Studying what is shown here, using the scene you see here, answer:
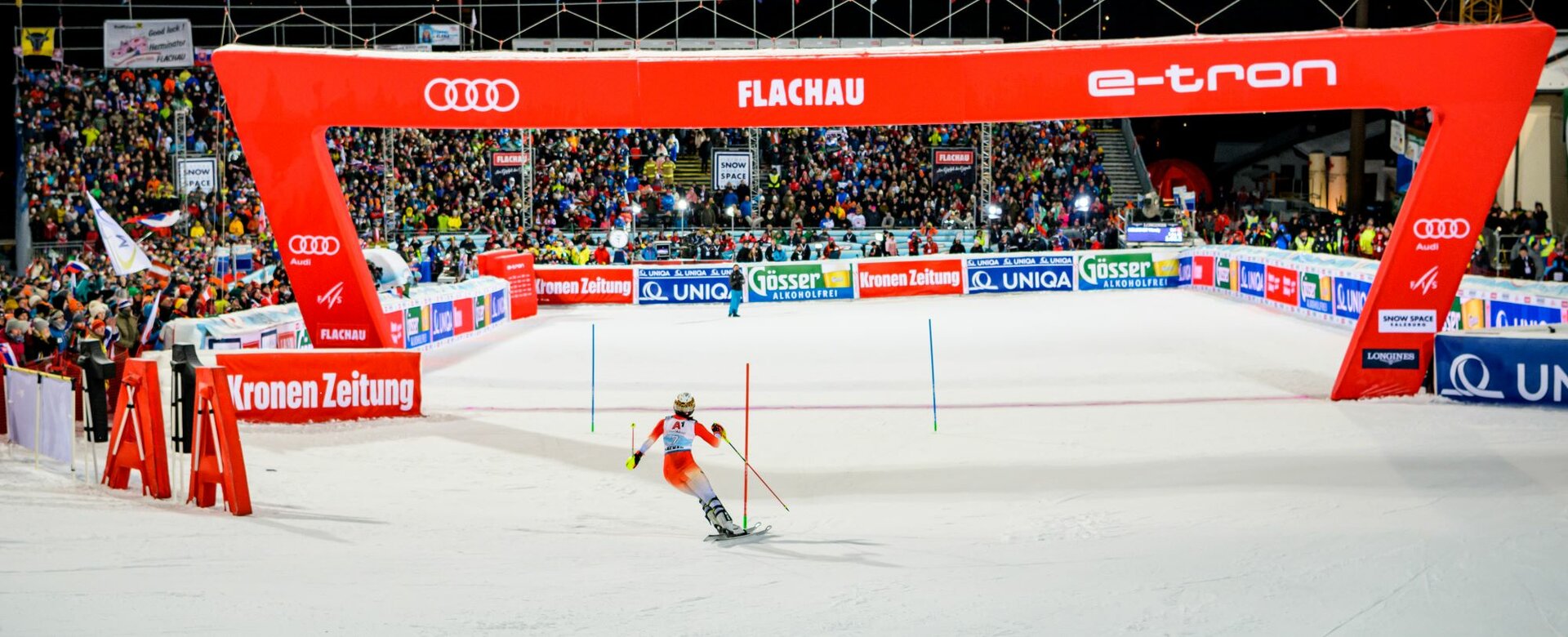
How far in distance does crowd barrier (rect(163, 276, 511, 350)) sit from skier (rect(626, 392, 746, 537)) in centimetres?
730

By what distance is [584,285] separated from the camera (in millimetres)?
33188

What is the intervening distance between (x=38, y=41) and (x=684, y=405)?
31.1 m

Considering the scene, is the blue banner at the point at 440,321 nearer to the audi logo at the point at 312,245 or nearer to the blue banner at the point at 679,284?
the audi logo at the point at 312,245

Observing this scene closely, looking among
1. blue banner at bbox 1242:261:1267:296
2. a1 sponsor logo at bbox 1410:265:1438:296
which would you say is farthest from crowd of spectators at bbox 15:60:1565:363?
a1 sponsor logo at bbox 1410:265:1438:296

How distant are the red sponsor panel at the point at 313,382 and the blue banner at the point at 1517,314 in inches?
580

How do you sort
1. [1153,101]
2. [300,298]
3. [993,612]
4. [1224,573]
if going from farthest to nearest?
[300,298]
[1153,101]
[1224,573]
[993,612]

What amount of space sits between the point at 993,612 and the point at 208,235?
30.3m

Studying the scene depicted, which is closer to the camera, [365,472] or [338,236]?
[365,472]

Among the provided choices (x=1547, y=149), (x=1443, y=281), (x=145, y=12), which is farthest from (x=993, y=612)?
(x=145, y=12)

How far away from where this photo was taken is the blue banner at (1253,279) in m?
29.8

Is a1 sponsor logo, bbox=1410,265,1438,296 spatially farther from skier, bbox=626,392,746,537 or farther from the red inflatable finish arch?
skier, bbox=626,392,746,537

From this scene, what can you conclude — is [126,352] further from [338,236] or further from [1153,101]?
[1153,101]

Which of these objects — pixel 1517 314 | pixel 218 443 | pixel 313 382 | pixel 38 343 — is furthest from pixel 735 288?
pixel 218 443

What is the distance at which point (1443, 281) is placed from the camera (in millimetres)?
16172
